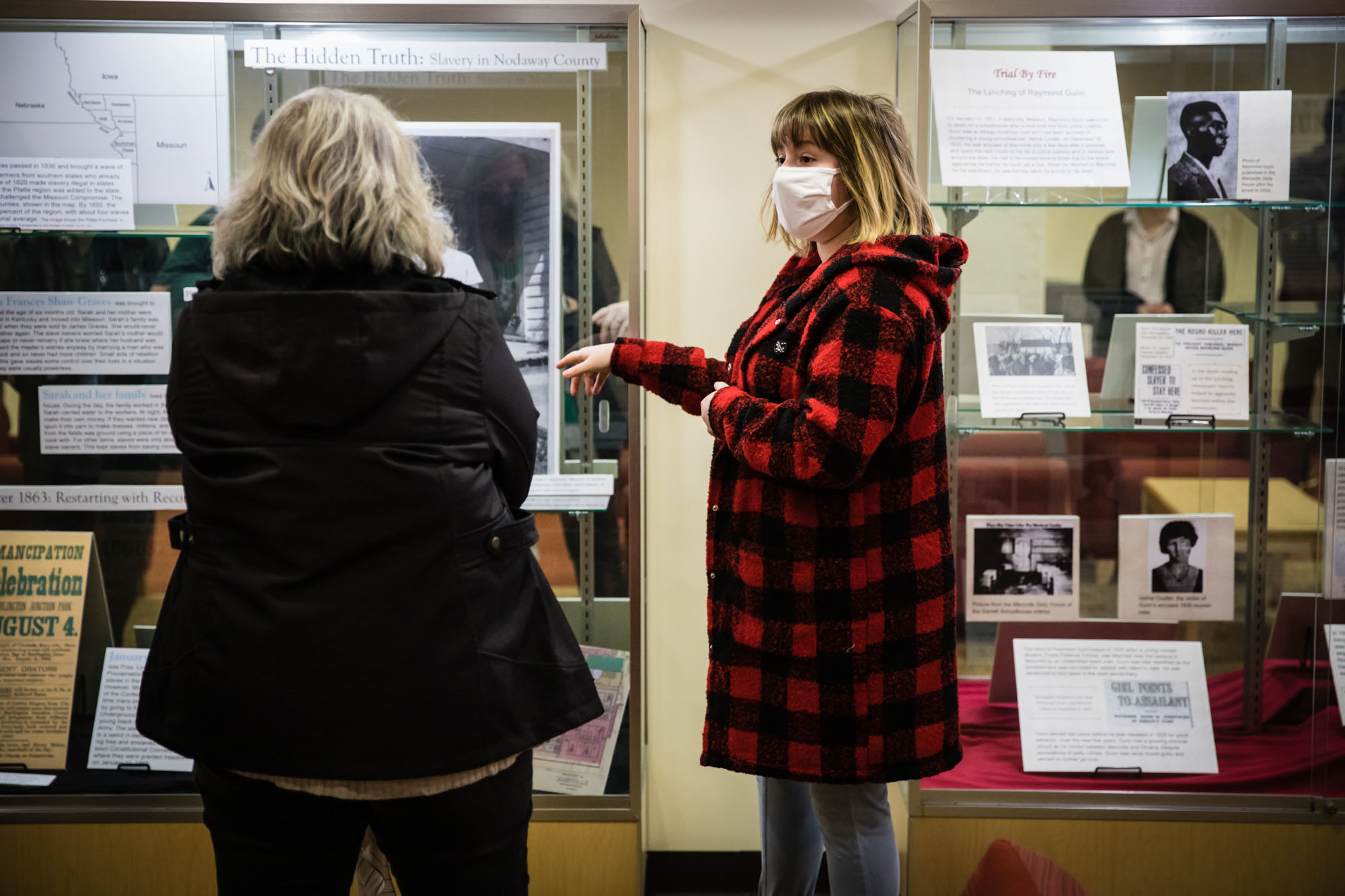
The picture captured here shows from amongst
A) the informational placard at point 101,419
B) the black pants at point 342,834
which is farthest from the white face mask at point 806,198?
the informational placard at point 101,419

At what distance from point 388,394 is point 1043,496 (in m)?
1.72

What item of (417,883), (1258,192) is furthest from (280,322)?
(1258,192)

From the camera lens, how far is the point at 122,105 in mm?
2324

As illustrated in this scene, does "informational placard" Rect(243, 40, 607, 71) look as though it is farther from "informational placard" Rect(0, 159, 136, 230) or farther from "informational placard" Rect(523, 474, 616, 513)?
"informational placard" Rect(523, 474, 616, 513)

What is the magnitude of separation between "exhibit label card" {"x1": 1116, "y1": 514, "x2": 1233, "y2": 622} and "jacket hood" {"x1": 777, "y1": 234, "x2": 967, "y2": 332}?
44.1 inches

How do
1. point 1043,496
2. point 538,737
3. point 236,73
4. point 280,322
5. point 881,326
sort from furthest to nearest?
1. point 1043,496
2. point 236,73
3. point 881,326
4. point 538,737
5. point 280,322

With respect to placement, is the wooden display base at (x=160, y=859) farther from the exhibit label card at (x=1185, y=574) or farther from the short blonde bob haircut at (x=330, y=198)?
the short blonde bob haircut at (x=330, y=198)

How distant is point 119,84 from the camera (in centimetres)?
231

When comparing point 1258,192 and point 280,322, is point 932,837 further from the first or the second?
point 280,322

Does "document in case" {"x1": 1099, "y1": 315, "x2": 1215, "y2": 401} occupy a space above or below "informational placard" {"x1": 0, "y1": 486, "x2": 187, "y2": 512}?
above

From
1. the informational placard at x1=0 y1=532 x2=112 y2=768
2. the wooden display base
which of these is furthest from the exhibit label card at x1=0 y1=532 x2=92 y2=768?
the wooden display base

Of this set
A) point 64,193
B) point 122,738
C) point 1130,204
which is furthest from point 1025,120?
point 122,738

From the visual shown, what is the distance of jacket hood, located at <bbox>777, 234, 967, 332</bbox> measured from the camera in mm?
1591

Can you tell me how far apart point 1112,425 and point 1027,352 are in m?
0.24
